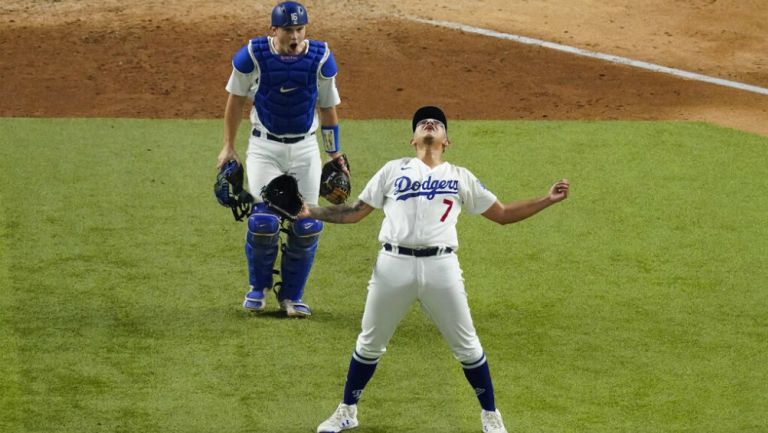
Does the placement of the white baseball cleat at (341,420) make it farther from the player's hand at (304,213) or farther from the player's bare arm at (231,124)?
the player's bare arm at (231,124)

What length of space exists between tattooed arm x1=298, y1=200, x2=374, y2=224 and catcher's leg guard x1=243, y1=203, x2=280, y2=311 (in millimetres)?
1471

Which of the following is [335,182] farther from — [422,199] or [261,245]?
[422,199]

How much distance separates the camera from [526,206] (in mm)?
8492

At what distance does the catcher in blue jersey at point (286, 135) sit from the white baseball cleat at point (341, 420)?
1.98 metres

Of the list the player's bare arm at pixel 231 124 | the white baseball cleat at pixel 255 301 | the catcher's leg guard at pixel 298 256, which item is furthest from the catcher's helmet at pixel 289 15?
the white baseball cleat at pixel 255 301

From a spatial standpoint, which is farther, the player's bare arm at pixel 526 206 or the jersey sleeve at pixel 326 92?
the jersey sleeve at pixel 326 92

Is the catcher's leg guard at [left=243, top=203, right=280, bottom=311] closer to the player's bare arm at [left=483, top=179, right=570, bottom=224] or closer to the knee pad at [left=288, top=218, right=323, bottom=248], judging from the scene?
the knee pad at [left=288, top=218, right=323, bottom=248]

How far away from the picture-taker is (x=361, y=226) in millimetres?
12578

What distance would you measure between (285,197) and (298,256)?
4.36 feet

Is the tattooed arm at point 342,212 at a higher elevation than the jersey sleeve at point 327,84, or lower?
lower

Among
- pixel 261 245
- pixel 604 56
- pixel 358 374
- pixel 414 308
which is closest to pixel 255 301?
pixel 261 245

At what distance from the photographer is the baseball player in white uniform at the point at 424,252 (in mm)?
8312

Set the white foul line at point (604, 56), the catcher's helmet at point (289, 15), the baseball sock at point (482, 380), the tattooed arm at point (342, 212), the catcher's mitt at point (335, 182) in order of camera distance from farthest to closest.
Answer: the white foul line at point (604, 56) → the catcher's mitt at point (335, 182) → the catcher's helmet at point (289, 15) → the tattooed arm at point (342, 212) → the baseball sock at point (482, 380)

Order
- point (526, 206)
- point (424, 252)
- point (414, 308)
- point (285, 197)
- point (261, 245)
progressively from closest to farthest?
point (424, 252), point (526, 206), point (285, 197), point (261, 245), point (414, 308)
